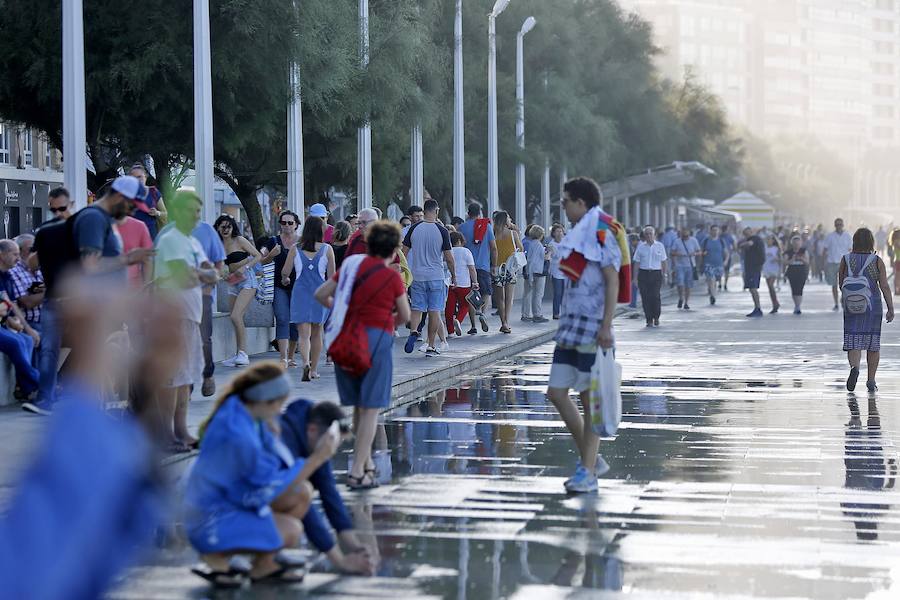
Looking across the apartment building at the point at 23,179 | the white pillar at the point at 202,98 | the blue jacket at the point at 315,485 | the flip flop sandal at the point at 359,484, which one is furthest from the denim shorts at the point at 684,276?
the blue jacket at the point at 315,485

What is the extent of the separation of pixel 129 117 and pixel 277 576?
21.2 metres

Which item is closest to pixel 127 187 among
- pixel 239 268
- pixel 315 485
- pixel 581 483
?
pixel 581 483

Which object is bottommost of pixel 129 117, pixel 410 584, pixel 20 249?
pixel 410 584

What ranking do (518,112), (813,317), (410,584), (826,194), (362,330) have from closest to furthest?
(410,584) → (362,330) → (813,317) → (518,112) → (826,194)

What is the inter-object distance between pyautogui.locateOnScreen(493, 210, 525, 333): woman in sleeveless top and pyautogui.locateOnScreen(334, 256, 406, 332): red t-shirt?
50.8 ft

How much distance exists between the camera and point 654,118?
68.3 metres

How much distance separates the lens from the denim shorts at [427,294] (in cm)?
1998

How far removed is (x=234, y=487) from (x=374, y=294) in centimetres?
279

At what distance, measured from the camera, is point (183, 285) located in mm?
11516

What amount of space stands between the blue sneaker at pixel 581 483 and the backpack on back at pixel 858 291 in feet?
22.4

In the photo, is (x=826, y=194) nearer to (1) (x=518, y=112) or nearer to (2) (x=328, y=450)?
(1) (x=518, y=112)

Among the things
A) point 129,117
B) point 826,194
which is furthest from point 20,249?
point 826,194

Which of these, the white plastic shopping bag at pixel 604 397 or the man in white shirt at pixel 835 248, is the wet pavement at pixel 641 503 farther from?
the man in white shirt at pixel 835 248

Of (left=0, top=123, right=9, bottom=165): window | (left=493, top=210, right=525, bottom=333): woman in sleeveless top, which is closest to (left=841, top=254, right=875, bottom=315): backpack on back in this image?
(left=493, top=210, right=525, bottom=333): woman in sleeveless top
